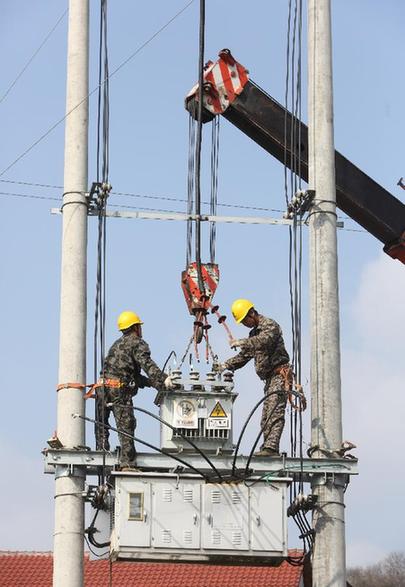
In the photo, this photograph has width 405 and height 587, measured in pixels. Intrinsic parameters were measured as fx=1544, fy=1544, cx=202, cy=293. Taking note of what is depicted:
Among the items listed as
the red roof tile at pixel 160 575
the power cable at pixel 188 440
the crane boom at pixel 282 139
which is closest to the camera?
the power cable at pixel 188 440

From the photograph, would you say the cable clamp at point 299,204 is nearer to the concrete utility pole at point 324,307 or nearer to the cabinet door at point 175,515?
the concrete utility pole at point 324,307

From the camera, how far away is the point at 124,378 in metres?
17.4

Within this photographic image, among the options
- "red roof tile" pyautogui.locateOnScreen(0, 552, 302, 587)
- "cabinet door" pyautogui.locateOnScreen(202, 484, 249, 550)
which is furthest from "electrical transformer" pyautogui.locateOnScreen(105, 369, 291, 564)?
"red roof tile" pyautogui.locateOnScreen(0, 552, 302, 587)

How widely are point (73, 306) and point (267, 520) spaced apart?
3.27 m

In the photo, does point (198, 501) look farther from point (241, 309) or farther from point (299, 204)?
point (299, 204)

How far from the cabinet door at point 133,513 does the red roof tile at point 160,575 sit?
1262cm

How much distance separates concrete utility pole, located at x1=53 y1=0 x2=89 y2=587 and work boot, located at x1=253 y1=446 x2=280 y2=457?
6.47 ft

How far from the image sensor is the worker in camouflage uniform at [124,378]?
1723cm

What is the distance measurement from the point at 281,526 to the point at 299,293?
9.92 ft

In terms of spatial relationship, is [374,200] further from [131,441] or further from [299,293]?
[131,441]

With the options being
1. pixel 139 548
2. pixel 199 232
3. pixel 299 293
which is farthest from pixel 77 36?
pixel 139 548

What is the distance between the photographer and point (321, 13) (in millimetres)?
18875

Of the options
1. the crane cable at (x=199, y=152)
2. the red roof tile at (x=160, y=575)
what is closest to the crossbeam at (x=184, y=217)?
the crane cable at (x=199, y=152)

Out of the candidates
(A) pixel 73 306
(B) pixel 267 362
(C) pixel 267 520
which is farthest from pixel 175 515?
(A) pixel 73 306
